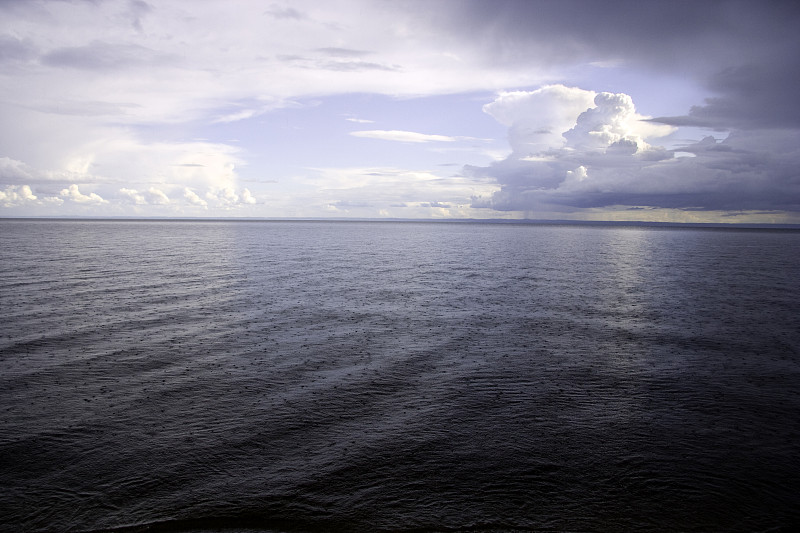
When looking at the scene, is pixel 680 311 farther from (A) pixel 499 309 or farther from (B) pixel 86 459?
(B) pixel 86 459

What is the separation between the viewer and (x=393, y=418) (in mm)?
17078

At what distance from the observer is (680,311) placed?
125 feet

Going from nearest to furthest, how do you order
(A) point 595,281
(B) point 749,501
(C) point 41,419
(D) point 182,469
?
(B) point 749,501, (D) point 182,469, (C) point 41,419, (A) point 595,281

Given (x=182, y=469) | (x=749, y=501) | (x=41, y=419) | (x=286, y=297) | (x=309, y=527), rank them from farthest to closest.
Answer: (x=286, y=297), (x=41, y=419), (x=182, y=469), (x=749, y=501), (x=309, y=527)

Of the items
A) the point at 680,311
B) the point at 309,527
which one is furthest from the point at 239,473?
the point at 680,311

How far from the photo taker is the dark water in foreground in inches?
480

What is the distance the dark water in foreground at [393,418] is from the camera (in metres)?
12.2

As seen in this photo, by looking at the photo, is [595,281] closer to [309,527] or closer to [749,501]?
[749,501]

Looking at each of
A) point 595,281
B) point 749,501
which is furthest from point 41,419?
point 595,281

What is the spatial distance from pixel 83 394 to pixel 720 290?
55.1m

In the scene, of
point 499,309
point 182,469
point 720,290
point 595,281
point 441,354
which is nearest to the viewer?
point 182,469

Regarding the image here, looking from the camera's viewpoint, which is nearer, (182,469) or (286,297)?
(182,469)

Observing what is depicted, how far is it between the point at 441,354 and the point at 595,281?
37370 millimetres

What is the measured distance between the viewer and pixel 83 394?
61.0ft
